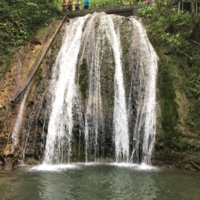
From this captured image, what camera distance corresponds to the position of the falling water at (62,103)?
10.7 meters

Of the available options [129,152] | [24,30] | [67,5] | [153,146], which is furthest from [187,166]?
[67,5]

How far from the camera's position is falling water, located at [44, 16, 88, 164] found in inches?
420

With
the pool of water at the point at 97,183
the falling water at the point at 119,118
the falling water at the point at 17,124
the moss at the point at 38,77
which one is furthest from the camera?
the moss at the point at 38,77

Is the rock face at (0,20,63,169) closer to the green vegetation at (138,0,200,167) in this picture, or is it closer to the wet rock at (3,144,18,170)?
the wet rock at (3,144,18,170)

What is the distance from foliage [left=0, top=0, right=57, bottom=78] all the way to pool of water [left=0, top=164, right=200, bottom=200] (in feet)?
22.0

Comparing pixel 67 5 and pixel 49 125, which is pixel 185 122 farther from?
pixel 67 5

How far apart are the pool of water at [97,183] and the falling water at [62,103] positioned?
932 mm

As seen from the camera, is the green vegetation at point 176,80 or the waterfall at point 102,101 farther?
the waterfall at point 102,101

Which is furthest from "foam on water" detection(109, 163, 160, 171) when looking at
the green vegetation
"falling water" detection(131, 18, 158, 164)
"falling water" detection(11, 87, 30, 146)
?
"falling water" detection(11, 87, 30, 146)

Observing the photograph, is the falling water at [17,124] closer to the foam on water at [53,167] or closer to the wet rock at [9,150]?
the wet rock at [9,150]

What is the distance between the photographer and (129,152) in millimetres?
10766

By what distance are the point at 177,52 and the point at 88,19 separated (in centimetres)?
509

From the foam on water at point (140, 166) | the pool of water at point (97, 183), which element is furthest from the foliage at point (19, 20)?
the foam on water at point (140, 166)

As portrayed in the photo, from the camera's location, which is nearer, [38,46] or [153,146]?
[153,146]
